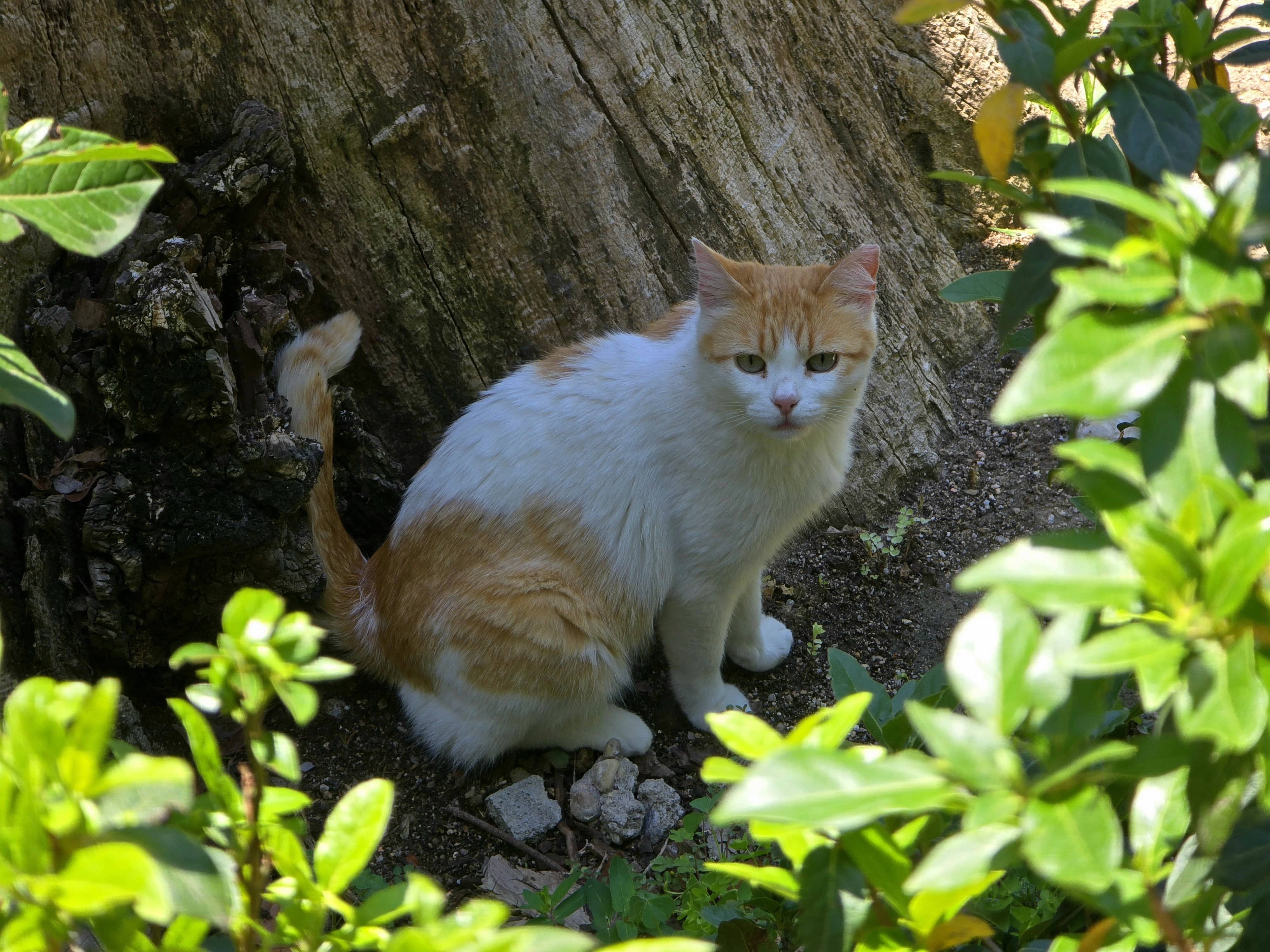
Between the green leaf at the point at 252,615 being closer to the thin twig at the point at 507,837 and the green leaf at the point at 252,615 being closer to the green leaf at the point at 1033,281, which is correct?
the green leaf at the point at 1033,281

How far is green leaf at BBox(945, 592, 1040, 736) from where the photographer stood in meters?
0.74

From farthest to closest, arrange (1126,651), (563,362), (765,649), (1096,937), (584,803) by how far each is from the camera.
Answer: (765,649)
(563,362)
(584,803)
(1096,937)
(1126,651)

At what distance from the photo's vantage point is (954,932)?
0.90 meters

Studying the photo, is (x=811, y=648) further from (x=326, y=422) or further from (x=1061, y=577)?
(x=1061, y=577)

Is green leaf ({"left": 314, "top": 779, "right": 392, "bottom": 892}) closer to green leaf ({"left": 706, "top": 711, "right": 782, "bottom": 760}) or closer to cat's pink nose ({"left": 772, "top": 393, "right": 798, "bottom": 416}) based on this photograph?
green leaf ({"left": 706, "top": 711, "right": 782, "bottom": 760})

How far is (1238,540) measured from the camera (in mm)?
684

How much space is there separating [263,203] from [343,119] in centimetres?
29

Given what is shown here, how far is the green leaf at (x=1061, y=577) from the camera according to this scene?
2.27 feet

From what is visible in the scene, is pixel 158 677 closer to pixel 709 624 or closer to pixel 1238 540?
pixel 709 624

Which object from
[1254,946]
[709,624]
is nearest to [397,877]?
[709,624]

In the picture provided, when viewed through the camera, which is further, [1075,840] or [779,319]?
[779,319]

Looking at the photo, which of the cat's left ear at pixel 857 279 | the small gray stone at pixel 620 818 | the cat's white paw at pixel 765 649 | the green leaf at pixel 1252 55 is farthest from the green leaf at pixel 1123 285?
the cat's white paw at pixel 765 649

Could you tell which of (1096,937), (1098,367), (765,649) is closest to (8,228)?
(1098,367)

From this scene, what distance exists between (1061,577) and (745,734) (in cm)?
33
